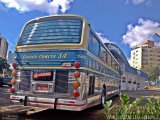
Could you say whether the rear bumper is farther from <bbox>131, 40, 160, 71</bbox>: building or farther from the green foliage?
<bbox>131, 40, 160, 71</bbox>: building

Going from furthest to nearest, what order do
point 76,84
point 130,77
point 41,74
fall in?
point 130,77 → point 41,74 → point 76,84

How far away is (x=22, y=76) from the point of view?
893 cm

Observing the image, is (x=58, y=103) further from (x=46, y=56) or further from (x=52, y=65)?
(x=46, y=56)

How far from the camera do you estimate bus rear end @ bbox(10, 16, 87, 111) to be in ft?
26.6

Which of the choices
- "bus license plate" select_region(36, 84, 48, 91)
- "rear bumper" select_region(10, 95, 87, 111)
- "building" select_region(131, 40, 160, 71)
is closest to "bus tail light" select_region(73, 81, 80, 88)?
"rear bumper" select_region(10, 95, 87, 111)

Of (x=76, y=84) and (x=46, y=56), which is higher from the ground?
(x=46, y=56)

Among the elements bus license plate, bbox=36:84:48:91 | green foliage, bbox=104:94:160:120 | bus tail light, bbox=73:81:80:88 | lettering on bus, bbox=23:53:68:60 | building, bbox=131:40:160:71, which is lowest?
green foliage, bbox=104:94:160:120

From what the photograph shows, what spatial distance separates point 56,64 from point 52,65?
0.15m

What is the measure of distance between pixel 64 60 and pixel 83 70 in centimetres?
72

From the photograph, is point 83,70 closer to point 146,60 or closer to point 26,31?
point 26,31

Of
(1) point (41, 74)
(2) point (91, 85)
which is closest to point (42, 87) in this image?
(1) point (41, 74)

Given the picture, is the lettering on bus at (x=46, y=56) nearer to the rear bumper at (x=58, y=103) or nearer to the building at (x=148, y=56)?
the rear bumper at (x=58, y=103)

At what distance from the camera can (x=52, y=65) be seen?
8492mm

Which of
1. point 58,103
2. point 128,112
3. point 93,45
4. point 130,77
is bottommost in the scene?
point 58,103
